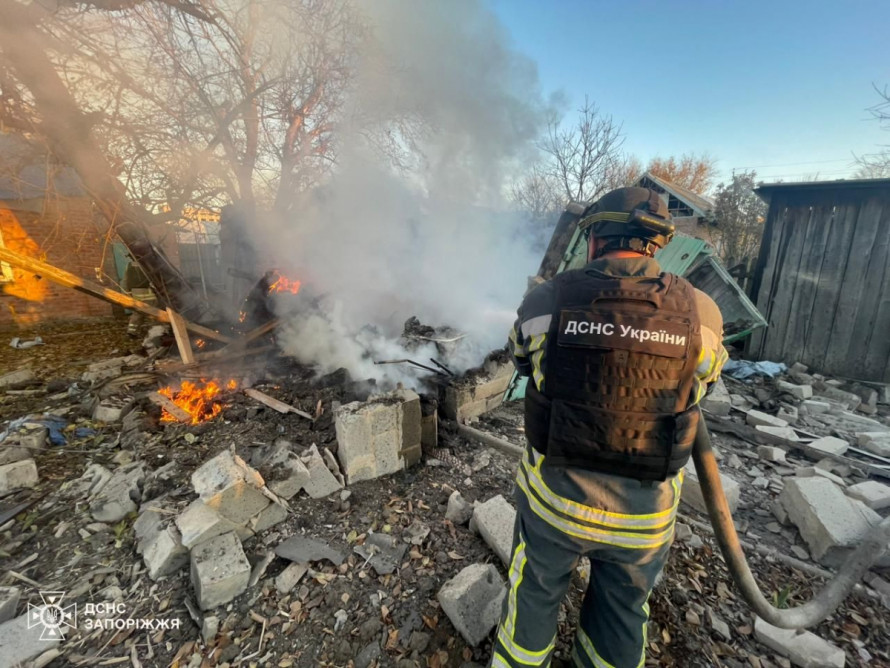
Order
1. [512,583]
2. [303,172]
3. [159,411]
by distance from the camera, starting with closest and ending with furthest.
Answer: [512,583] < [159,411] < [303,172]

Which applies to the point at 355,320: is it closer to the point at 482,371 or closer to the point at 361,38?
the point at 482,371

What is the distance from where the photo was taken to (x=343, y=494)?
3109 millimetres

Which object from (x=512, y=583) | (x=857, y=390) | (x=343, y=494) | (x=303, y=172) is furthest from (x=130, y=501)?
(x=857, y=390)

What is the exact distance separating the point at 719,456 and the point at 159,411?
6811mm

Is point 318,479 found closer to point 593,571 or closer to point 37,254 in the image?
point 593,571

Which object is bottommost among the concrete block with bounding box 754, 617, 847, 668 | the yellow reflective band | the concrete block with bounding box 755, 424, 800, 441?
the concrete block with bounding box 754, 617, 847, 668

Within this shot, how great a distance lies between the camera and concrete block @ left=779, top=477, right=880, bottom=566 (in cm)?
251

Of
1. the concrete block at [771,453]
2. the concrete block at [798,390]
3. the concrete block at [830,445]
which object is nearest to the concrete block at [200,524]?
the concrete block at [771,453]

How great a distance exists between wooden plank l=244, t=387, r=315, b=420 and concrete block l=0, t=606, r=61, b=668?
7.59ft

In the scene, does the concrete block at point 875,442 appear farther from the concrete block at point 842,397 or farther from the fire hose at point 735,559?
the fire hose at point 735,559

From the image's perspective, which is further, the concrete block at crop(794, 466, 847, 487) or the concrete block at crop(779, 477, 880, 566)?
the concrete block at crop(794, 466, 847, 487)

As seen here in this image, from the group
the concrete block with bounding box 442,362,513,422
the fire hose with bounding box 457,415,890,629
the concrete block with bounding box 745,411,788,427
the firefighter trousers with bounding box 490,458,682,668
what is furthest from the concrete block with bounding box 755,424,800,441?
the firefighter trousers with bounding box 490,458,682,668

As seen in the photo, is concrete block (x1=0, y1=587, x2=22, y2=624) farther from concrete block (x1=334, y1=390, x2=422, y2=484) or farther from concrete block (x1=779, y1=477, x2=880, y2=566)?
concrete block (x1=779, y1=477, x2=880, y2=566)

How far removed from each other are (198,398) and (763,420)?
7.44 metres
